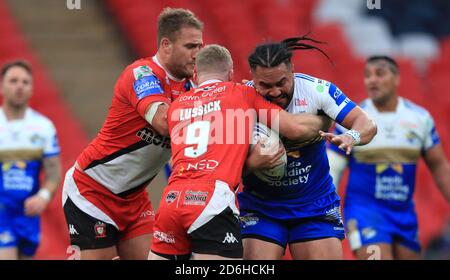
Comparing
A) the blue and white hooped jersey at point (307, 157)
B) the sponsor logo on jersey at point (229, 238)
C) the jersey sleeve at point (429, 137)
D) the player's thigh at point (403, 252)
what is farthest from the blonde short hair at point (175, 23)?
the player's thigh at point (403, 252)

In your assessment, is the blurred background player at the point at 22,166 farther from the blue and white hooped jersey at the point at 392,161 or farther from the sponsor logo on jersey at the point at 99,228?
the blue and white hooped jersey at the point at 392,161

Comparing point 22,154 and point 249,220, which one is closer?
point 249,220

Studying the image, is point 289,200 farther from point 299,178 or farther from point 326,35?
point 326,35

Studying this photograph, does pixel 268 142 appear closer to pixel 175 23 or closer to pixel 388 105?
pixel 175 23

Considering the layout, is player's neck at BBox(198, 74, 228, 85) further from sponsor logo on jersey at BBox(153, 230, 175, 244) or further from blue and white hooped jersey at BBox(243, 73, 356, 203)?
sponsor logo on jersey at BBox(153, 230, 175, 244)

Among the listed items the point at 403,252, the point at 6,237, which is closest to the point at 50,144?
the point at 6,237

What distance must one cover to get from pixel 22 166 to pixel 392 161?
3486mm

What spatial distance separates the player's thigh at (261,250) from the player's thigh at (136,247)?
968 millimetres

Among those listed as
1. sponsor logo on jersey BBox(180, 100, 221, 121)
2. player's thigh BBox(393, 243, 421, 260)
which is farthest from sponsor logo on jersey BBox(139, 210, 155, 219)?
player's thigh BBox(393, 243, 421, 260)

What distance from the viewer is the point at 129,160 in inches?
255

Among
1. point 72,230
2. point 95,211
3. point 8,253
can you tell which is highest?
point 95,211

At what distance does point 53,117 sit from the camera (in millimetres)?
12867

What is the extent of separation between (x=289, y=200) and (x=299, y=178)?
6.4 inches
